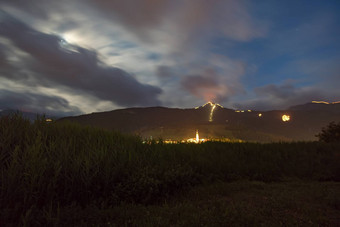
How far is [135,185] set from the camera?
7543 mm

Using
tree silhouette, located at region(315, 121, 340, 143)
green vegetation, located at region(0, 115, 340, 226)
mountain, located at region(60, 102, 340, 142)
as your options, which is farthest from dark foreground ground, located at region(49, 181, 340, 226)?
mountain, located at region(60, 102, 340, 142)

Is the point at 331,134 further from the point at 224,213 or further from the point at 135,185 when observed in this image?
the point at 135,185

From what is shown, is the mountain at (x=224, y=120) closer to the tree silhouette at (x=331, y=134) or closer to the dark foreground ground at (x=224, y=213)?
the tree silhouette at (x=331, y=134)

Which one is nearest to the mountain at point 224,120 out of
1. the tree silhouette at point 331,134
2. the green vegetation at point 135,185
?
the tree silhouette at point 331,134

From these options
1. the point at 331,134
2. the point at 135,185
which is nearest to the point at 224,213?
the point at 135,185

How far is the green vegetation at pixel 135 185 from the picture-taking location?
18.7ft

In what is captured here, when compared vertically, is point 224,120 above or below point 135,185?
above

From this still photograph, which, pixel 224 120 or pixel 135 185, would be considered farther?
pixel 224 120

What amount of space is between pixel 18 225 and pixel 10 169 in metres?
2.03

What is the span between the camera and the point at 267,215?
20.2ft

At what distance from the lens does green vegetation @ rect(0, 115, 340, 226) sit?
5.70 metres

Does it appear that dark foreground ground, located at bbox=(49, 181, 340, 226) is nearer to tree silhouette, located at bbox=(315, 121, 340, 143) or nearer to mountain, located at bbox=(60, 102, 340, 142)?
tree silhouette, located at bbox=(315, 121, 340, 143)

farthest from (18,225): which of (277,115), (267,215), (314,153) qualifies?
(277,115)

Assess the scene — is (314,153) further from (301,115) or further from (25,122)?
(301,115)
